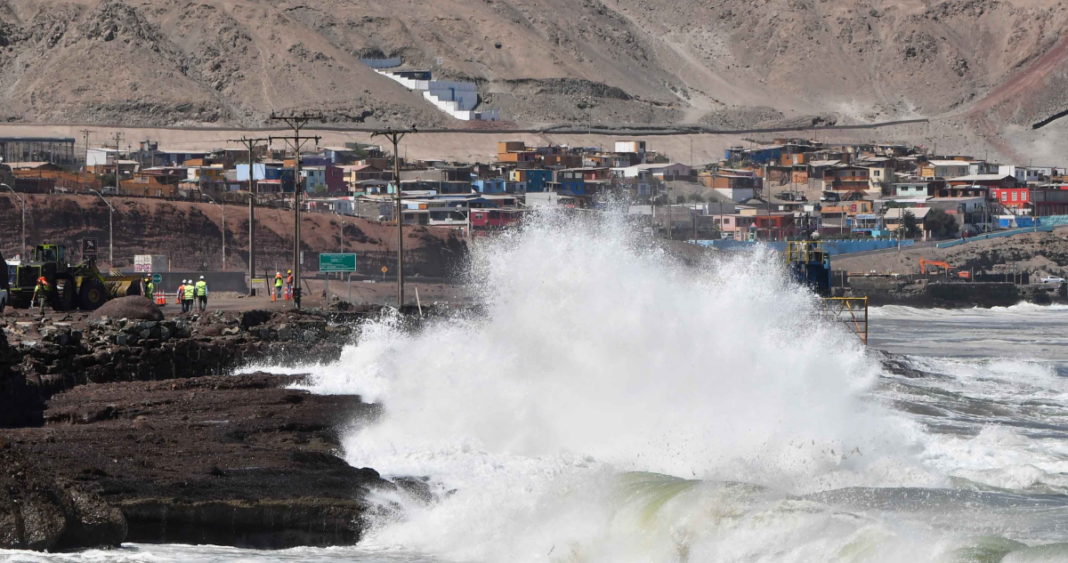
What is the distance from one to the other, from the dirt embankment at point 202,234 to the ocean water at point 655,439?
153 feet

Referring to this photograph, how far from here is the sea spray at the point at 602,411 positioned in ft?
46.5

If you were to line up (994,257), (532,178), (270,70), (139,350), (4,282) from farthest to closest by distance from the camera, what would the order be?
(270,70) < (532,178) < (994,257) < (4,282) < (139,350)

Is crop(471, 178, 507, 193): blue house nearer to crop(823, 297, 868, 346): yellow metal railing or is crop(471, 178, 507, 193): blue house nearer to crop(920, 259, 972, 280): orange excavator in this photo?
crop(920, 259, 972, 280): orange excavator

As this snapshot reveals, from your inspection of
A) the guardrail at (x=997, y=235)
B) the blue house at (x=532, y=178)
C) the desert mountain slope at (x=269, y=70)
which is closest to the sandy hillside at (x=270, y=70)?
the desert mountain slope at (x=269, y=70)

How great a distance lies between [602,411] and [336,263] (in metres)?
32.3

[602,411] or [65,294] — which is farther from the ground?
[65,294]

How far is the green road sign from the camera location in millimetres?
50594

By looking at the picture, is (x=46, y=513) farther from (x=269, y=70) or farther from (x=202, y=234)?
(x=269, y=70)

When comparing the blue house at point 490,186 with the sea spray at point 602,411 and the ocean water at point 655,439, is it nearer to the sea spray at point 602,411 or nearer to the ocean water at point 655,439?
the ocean water at point 655,439

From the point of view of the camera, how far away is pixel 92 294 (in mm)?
40344

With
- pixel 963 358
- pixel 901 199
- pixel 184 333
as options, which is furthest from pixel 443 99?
pixel 184 333

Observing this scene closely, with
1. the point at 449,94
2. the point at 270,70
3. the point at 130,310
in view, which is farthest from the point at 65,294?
the point at 449,94

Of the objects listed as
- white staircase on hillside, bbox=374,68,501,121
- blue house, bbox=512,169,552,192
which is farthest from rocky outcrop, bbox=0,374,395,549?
white staircase on hillside, bbox=374,68,501,121

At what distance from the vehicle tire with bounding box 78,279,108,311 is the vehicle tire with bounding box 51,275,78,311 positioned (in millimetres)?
191
